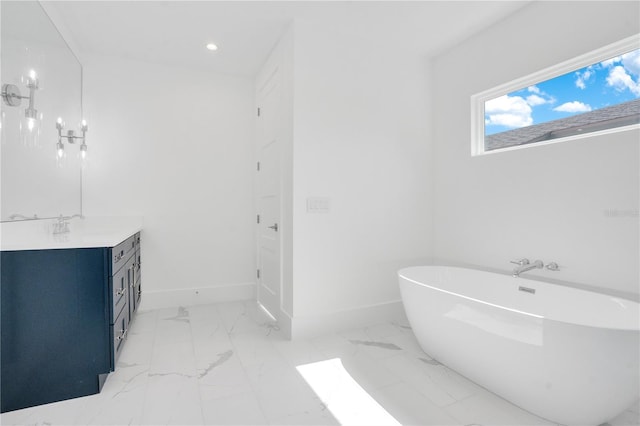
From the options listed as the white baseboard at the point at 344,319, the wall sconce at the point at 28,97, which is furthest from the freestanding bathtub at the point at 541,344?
the wall sconce at the point at 28,97

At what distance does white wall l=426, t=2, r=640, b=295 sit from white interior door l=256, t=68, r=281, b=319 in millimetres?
1560

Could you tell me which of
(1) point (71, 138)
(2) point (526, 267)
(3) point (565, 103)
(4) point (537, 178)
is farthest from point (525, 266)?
(1) point (71, 138)

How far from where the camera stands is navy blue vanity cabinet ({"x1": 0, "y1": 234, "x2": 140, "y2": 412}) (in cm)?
159

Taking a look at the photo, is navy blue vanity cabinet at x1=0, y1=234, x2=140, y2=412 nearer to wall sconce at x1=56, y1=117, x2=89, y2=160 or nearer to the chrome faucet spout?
wall sconce at x1=56, y1=117, x2=89, y2=160

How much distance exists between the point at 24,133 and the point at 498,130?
3360 millimetres

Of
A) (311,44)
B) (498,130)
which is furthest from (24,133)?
(498,130)

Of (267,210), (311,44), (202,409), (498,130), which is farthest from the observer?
(267,210)

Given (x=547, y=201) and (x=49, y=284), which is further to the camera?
(x=547, y=201)

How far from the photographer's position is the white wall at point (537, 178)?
1857mm

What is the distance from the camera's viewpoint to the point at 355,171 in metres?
2.71

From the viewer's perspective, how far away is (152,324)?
2.78 m

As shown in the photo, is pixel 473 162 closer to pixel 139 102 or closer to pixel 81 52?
pixel 139 102

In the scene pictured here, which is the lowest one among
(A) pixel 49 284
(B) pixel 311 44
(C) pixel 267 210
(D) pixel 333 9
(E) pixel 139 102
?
(A) pixel 49 284

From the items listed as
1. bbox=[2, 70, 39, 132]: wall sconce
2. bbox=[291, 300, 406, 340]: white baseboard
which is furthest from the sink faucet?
bbox=[2, 70, 39, 132]: wall sconce
